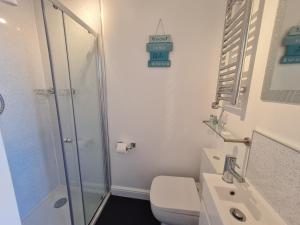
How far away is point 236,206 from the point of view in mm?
760

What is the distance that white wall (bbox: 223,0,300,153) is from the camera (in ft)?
1.94

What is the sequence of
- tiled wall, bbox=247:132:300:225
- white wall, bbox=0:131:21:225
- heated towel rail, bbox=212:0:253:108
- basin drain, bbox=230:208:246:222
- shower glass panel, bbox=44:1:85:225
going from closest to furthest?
white wall, bbox=0:131:21:225 < tiled wall, bbox=247:132:300:225 < basin drain, bbox=230:208:246:222 < heated towel rail, bbox=212:0:253:108 < shower glass panel, bbox=44:1:85:225

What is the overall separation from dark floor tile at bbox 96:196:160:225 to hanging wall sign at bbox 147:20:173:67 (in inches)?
65.6

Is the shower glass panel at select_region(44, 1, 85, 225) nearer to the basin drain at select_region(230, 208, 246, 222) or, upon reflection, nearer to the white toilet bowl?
the white toilet bowl

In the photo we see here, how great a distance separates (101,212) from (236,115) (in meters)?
1.74

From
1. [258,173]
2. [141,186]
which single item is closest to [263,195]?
[258,173]

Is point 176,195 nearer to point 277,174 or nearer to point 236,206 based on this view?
point 236,206

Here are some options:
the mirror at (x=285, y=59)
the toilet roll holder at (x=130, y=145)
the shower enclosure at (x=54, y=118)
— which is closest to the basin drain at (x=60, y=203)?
the shower enclosure at (x=54, y=118)

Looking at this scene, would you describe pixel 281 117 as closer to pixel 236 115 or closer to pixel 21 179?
pixel 236 115

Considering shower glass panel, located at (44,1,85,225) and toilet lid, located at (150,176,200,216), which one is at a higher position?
shower glass panel, located at (44,1,85,225)

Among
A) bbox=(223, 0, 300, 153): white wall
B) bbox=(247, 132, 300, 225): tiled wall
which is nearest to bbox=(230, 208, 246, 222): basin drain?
bbox=(247, 132, 300, 225): tiled wall

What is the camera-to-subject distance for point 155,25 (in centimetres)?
143

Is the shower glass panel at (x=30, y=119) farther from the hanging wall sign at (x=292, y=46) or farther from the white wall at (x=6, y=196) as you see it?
the hanging wall sign at (x=292, y=46)

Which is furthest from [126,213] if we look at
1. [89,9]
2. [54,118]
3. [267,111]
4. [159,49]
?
[89,9]
